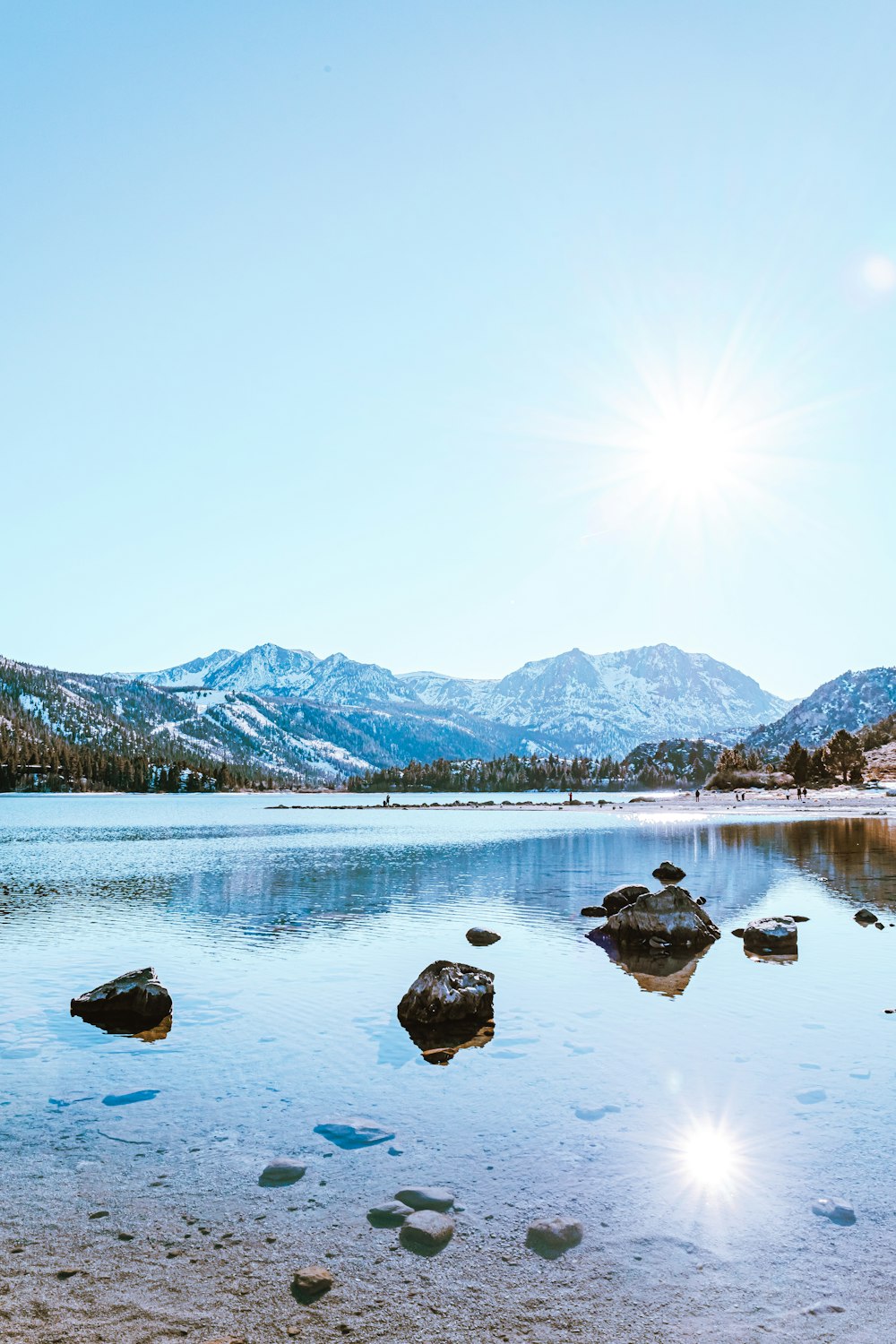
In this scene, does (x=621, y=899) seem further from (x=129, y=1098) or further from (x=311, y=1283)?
(x=311, y=1283)

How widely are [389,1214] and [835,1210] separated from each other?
6.33m

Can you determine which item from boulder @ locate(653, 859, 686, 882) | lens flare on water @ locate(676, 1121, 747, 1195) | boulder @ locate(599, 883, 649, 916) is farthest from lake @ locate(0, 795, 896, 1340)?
boulder @ locate(653, 859, 686, 882)

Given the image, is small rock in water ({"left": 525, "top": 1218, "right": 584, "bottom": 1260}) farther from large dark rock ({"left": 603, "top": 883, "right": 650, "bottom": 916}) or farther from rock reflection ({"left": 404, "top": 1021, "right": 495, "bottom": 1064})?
large dark rock ({"left": 603, "top": 883, "right": 650, "bottom": 916})

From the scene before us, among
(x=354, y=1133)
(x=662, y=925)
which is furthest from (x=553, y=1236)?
(x=662, y=925)

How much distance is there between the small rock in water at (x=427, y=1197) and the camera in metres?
11.9

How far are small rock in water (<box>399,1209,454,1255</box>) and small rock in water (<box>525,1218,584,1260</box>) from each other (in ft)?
3.61

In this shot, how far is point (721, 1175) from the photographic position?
13.1 metres

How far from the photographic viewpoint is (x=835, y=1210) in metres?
11.8

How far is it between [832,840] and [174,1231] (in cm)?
7988

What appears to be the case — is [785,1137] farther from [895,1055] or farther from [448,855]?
[448,855]

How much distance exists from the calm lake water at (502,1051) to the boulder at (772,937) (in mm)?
662

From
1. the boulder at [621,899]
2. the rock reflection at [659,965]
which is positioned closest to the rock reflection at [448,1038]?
the rock reflection at [659,965]

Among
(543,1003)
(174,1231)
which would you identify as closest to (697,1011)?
(543,1003)

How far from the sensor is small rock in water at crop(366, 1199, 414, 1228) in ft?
37.3
